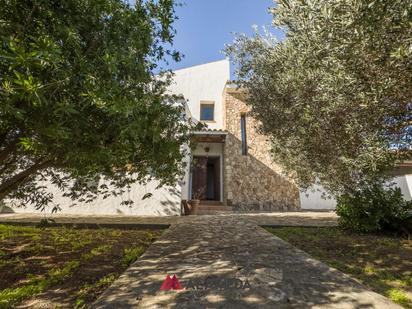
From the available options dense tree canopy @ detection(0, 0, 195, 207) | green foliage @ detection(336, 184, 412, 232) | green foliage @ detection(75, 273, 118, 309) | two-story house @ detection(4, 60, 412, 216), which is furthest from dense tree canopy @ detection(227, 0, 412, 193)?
two-story house @ detection(4, 60, 412, 216)

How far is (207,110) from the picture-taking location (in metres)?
18.1

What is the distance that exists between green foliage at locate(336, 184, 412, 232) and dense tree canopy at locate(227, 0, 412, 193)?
Answer: 0.58 m

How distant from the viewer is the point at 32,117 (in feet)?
9.01

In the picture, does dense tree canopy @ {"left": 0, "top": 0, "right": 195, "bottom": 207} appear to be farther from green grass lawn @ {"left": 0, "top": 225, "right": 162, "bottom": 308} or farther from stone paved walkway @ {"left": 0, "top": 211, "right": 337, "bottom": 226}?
stone paved walkway @ {"left": 0, "top": 211, "right": 337, "bottom": 226}

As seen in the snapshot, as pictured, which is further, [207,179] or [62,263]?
[207,179]

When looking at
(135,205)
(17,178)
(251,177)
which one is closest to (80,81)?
(17,178)

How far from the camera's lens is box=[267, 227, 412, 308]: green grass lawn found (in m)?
3.41

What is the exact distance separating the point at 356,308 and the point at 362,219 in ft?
18.0

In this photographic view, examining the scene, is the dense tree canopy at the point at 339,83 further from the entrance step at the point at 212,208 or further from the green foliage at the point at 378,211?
the entrance step at the point at 212,208

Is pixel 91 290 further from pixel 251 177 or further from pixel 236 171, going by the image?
pixel 251 177

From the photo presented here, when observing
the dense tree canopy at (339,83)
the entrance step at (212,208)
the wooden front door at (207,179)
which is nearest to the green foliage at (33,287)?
the dense tree canopy at (339,83)

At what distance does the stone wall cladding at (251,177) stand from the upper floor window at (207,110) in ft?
6.13

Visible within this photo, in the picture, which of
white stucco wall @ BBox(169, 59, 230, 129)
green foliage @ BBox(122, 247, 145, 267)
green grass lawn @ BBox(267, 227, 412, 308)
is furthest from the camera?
white stucco wall @ BBox(169, 59, 230, 129)

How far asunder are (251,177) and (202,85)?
8473mm
